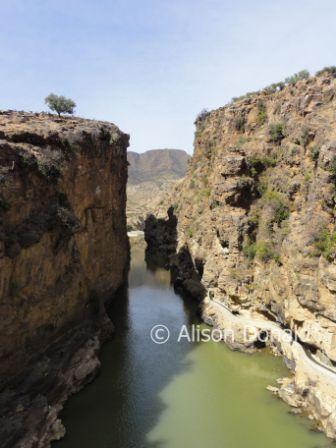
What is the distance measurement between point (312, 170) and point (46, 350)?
71.8 feet

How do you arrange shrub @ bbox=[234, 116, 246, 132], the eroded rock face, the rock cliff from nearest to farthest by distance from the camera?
the eroded rock face → the rock cliff → shrub @ bbox=[234, 116, 246, 132]

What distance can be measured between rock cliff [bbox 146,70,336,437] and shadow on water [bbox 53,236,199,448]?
532 centimetres

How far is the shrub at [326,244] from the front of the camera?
24156 millimetres

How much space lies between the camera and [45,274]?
82.6 ft

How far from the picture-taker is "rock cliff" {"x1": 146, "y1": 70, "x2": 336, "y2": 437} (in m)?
24.3

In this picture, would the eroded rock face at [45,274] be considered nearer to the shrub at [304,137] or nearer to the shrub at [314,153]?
the shrub at [304,137]

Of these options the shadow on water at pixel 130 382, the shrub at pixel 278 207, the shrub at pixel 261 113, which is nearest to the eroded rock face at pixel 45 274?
the shadow on water at pixel 130 382

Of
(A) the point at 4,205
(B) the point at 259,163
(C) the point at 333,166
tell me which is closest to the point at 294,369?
(C) the point at 333,166

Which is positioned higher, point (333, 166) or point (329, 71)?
point (329, 71)

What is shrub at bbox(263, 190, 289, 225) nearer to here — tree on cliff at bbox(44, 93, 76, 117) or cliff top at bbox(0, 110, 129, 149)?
cliff top at bbox(0, 110, 129, 149)

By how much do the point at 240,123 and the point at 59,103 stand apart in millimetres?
20756

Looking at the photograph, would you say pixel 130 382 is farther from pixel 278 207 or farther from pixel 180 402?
pixel 278 207

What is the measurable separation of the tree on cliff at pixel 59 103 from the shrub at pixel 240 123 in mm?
19100

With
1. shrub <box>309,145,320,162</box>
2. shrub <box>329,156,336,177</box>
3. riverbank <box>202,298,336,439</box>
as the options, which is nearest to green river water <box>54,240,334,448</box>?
riverbank <box>202,298,336,439</box>
